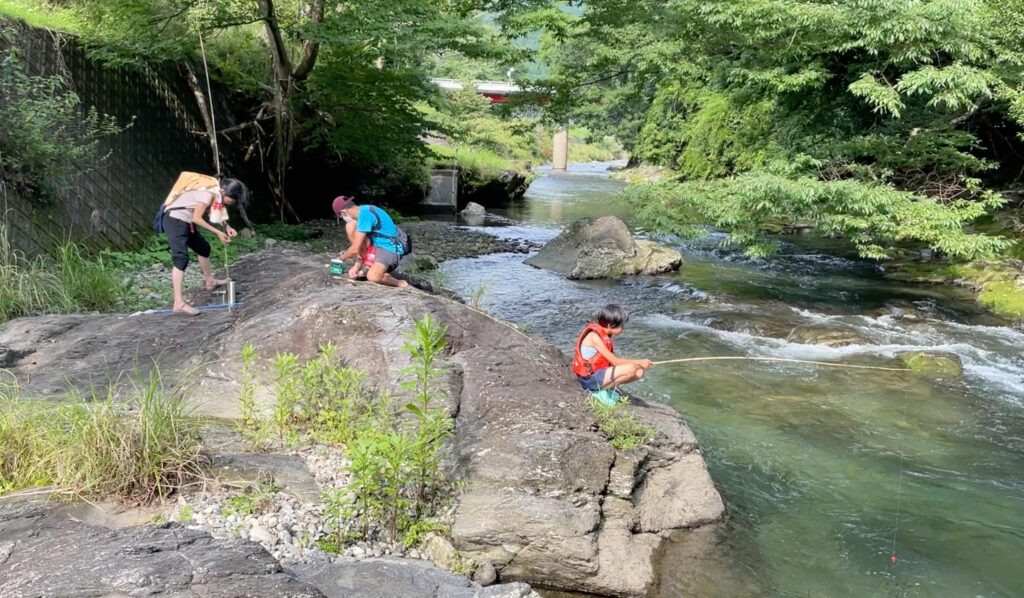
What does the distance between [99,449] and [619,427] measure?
3314 mm

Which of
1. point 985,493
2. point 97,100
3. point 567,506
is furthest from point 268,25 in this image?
point 985,493

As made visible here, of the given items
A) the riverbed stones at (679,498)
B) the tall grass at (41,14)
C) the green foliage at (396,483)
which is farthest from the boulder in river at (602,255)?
the green foliage at (396,483)

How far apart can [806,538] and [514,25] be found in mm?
11421

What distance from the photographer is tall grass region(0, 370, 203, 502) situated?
3738mm

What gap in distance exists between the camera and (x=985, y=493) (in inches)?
227

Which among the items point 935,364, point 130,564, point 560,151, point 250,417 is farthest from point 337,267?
point 560,151

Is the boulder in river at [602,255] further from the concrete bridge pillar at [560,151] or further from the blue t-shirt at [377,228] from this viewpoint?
the concrete bridge pillar at [560,151]

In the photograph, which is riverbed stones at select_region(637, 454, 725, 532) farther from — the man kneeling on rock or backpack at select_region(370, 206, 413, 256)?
backpack at select_region(370, 206, 413, 256)

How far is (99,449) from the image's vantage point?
3.81m

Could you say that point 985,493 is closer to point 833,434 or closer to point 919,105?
point 833,434

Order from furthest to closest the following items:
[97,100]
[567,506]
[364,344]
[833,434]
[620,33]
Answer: [620,33] → [97,100] → [833,434] → [364,344] → [567,506]

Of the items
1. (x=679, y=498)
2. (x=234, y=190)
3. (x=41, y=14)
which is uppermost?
(x=41, y=14)

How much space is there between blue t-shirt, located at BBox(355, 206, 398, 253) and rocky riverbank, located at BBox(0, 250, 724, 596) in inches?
22.0

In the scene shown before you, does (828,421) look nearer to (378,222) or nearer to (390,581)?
(378,222)
